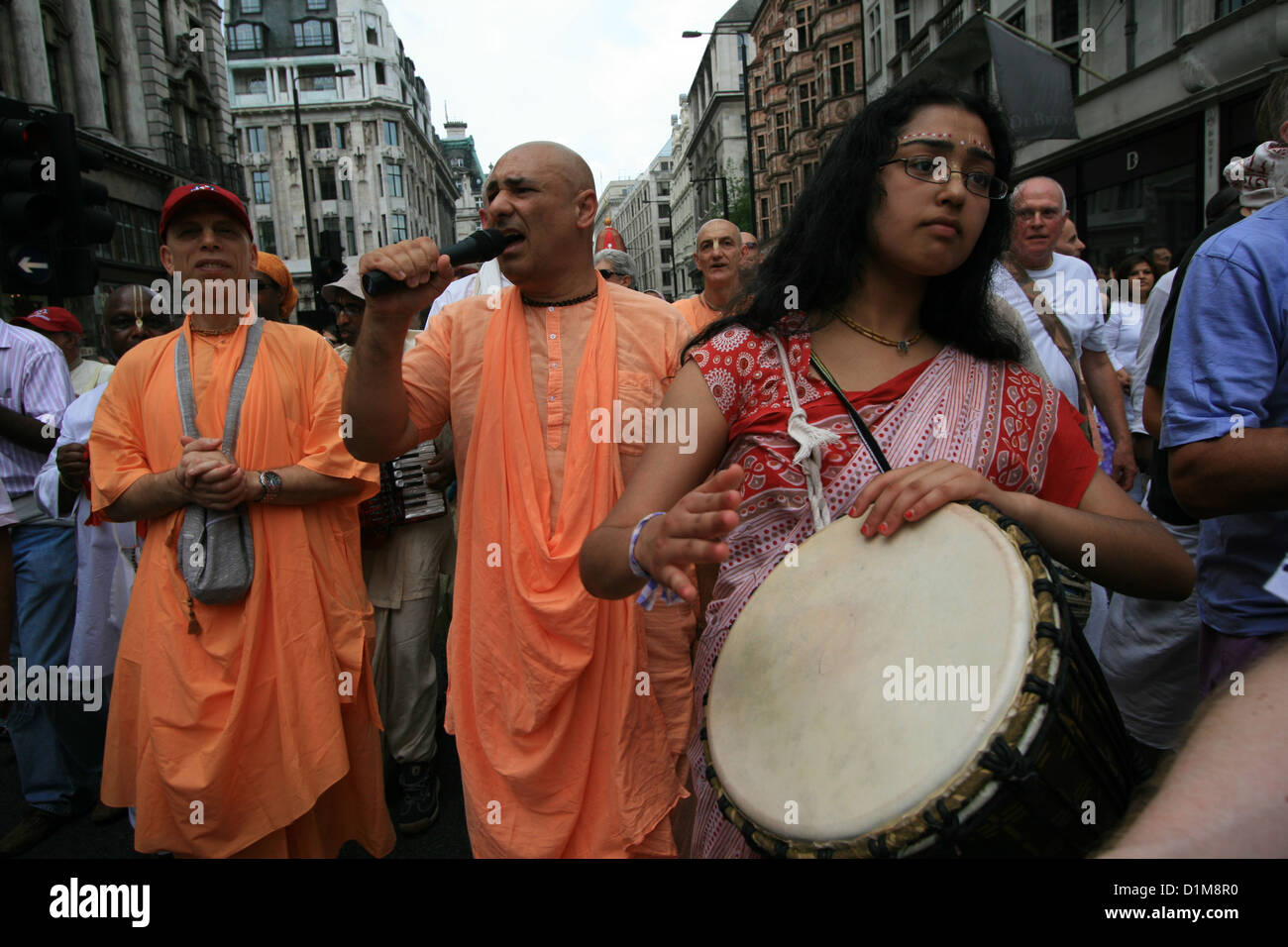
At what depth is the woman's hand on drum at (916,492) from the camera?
1403 millimetres

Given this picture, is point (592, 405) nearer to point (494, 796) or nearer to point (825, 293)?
point (825, 293)

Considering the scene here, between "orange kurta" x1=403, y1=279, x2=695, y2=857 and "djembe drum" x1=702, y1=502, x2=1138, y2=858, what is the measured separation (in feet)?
3.11

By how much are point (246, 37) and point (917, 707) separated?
3265 inches

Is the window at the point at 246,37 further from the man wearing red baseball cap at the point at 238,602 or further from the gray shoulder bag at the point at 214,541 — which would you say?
the gray shoulder bag at the point at 214,541

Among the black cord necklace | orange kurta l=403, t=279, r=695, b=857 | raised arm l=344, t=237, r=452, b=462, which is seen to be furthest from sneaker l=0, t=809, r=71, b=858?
the black cord necklace

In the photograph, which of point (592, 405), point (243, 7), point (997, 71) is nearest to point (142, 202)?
point (997, 71)

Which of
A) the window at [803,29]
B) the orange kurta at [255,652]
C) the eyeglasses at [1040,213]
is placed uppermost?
the window at [803,29]

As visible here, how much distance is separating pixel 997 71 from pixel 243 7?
7663cm

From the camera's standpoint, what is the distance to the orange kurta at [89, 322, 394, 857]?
2.70 meters

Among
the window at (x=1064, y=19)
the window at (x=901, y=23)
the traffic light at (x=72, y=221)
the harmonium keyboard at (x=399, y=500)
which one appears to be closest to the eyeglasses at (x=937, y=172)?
the harmonium keyboard at (x=399, y=500)

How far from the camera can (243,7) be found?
68438 millimetres

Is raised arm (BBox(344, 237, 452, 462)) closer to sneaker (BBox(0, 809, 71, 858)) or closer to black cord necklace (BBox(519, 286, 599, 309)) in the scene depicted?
black cord necklace (BBox(519, 286, 599, 309))

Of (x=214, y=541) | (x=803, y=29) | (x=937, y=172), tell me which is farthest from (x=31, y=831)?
(x=803, y=29)

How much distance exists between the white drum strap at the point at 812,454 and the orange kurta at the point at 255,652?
1.90 m
